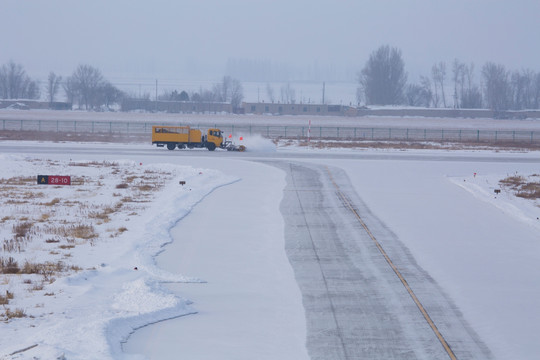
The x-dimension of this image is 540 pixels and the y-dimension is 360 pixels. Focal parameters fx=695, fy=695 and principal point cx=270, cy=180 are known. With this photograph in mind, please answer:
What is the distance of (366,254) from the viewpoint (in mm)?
20297

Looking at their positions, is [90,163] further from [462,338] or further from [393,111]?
[393,111]

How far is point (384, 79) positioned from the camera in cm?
19075

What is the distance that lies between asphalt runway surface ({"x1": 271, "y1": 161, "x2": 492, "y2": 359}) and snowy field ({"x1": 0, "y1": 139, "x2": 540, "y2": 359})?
44 centimetres

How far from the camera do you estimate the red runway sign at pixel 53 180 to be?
33.7 m

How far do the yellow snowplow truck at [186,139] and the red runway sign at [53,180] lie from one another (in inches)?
1057

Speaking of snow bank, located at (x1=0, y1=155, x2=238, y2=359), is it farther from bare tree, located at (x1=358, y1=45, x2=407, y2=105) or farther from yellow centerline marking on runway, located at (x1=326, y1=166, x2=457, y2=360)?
bare tree, located at (x1=358, y1=45, x2=407, y2=105)

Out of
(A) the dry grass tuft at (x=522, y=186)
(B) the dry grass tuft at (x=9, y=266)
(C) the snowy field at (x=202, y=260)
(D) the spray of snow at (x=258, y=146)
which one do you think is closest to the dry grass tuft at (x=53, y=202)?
(C) the snowy field at (x=202, y=260)

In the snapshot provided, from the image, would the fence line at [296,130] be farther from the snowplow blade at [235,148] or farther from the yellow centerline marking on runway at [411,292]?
the yellow centerline marking on runway at [411,292]

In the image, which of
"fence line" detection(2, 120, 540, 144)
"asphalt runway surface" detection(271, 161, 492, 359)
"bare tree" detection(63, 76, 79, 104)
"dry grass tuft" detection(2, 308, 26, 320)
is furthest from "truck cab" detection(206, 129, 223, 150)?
"bare tree" detection(63, 76, 79, 104)

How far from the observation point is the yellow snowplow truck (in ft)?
202

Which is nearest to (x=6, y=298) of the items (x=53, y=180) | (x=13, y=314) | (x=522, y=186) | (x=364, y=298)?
(x=13, y=314)

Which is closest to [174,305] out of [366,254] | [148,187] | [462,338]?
[462,338]

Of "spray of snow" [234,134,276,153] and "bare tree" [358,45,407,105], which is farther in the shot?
"bare tree" [358,45,407,105]

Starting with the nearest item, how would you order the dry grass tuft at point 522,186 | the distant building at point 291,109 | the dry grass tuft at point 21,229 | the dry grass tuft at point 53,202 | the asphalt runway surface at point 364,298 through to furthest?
1. the asphalt runway surface at point 364,298
2. the dry grass tuft at point 21,229
3. the dry grass tuft at point 53,202
4. the dry grass tuft at point 522,186
5. the distant building at point 291,109
